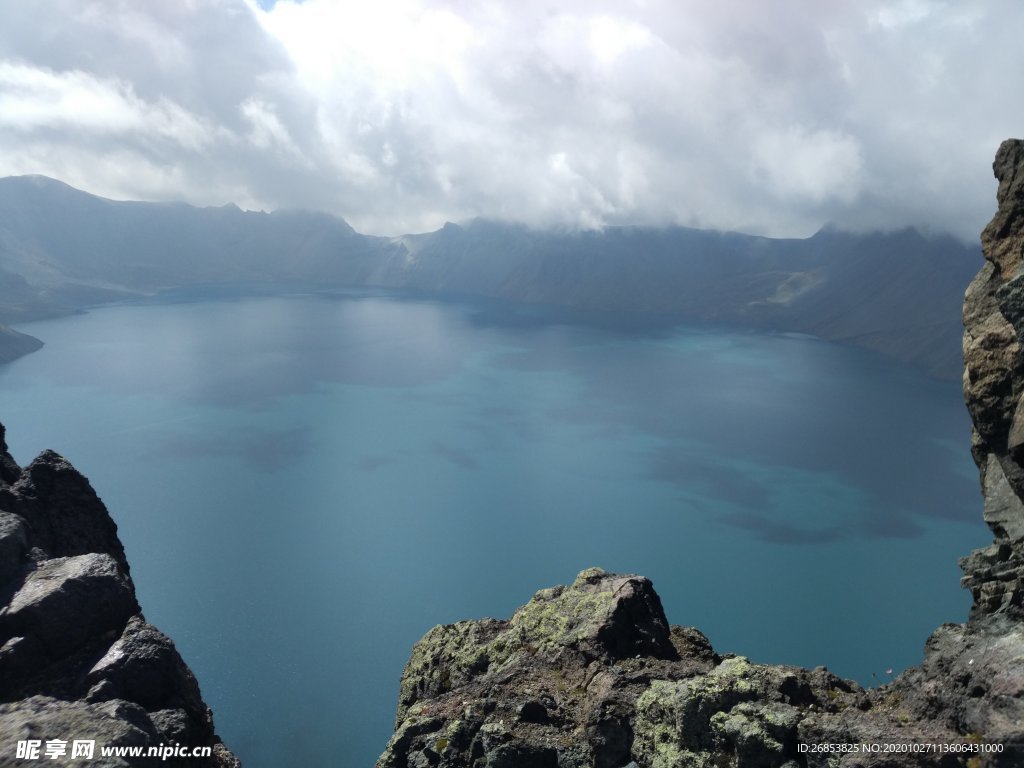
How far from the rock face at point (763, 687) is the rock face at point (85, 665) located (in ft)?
12.0

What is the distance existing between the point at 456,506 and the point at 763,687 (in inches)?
2485

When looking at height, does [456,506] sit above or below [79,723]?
below

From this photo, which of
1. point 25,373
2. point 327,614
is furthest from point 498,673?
point 25,373

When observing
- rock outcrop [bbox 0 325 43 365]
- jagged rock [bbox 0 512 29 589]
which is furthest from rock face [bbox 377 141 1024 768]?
rock outcrop [bbox 0 325 43 365]

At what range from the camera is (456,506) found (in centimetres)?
7144

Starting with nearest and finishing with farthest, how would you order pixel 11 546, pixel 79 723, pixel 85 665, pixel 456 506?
pixel 79 723 → pixel 85 665 → pixel 11 546 → pixel 456 506

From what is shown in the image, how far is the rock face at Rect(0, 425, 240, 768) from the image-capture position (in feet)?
26.2

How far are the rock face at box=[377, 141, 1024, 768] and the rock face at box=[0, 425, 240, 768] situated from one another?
367cm

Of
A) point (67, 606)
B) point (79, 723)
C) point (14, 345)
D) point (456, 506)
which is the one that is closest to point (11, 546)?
→ point (67, 606)

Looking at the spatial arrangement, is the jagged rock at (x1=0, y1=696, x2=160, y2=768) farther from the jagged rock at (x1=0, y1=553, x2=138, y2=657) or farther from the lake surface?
the lake surface

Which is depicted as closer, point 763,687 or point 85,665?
point 763,687

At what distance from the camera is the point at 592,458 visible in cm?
8894

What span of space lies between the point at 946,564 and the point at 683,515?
77.9 ft

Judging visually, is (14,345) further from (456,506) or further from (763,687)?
(763,687)
